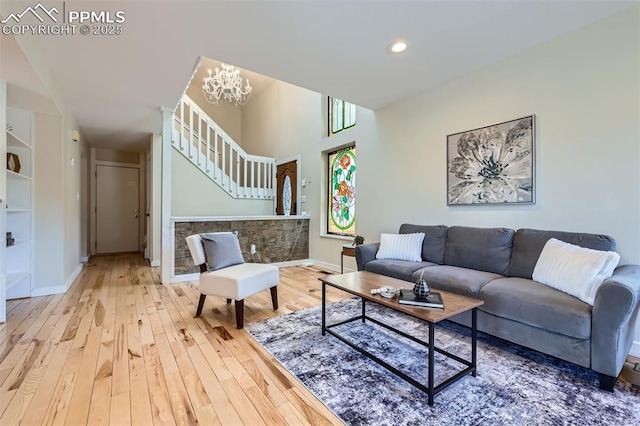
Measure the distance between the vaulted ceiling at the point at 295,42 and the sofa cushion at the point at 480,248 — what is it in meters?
1.67

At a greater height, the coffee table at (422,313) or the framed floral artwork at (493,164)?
the framed floral artwork at (493,164)

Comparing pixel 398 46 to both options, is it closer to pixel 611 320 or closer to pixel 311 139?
pixel 611 320

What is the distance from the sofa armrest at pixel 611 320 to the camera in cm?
152

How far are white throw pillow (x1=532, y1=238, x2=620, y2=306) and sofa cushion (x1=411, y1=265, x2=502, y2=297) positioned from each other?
383 millimetres

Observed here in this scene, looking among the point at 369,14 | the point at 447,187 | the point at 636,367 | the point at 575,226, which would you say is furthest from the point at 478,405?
the point at 369,14

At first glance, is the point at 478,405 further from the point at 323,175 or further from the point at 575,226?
the point at 323,175

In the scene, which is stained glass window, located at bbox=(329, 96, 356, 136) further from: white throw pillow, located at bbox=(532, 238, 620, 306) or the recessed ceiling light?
white throw pillow, located at bbox=(532, 238, 620, 306)

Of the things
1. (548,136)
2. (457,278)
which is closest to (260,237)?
(457,278)

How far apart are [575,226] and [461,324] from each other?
122 centimetres

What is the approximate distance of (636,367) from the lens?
1817mm

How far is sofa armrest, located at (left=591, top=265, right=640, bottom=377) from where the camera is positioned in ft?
Answer: 4.98

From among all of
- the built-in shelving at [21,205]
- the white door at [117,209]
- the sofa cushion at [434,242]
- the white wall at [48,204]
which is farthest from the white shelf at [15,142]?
the sofa cushion at [434,242]

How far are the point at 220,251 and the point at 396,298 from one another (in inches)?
71.7

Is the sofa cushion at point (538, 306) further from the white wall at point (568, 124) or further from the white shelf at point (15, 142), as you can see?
the white shelf at point (15, 142)
